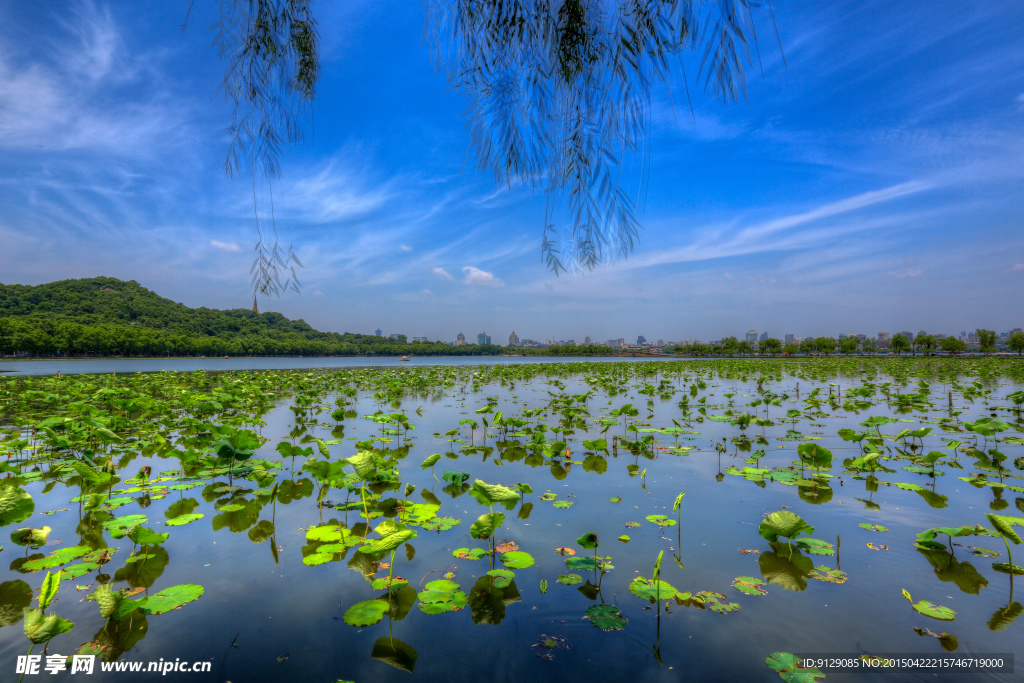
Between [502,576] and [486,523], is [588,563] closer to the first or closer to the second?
[502,576]

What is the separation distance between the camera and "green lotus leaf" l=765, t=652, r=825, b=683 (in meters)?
1.83

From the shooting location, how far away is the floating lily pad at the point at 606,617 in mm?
2184

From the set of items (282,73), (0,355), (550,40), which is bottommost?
(0,355)

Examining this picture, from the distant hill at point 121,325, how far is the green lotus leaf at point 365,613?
64005 millimetres

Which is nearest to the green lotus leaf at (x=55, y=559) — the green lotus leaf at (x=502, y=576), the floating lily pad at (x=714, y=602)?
the green lotus leaf at (x=502, y=576)

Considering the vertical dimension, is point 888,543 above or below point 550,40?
below

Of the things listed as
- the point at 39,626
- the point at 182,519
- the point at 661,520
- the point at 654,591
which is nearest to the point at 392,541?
the point at 39,626

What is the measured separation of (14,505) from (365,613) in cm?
259

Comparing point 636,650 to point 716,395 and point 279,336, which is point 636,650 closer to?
point 716,395

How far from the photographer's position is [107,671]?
190 centimetres

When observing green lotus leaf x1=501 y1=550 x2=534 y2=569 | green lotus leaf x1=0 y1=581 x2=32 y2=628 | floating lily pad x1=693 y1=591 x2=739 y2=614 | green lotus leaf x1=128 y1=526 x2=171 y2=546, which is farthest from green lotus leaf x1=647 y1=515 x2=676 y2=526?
green lotus leaf x1=0 y1=581 x2=32 y2=628

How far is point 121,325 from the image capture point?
63.3 metres

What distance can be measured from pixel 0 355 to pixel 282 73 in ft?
298

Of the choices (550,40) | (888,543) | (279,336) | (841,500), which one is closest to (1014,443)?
(841,500)
